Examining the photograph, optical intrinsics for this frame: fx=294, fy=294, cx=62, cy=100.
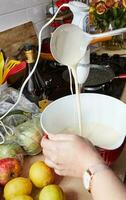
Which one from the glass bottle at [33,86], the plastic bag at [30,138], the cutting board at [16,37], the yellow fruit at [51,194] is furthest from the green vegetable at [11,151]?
the cutting board at [16,37]

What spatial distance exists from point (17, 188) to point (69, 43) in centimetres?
34

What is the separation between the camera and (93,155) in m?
0.57

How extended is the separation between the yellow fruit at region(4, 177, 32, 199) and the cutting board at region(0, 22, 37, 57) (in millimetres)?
649

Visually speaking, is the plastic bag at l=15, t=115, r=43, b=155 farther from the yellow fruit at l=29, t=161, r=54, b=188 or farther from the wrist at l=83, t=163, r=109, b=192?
the wrist at l=83, t=163, r=109, b=192

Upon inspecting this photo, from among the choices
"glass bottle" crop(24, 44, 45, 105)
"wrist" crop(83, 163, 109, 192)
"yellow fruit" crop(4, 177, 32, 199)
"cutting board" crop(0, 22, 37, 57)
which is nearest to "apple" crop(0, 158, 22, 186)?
"yellow fruit" crop(4, 177, 32, 199)

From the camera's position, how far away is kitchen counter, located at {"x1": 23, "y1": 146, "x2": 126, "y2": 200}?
64 cm

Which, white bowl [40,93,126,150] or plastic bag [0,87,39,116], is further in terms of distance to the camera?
plastic bag [0,87,39,116]

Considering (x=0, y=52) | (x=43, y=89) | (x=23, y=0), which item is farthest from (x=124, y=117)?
(x=23, y=0)

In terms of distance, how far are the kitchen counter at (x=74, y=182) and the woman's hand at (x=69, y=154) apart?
0.06m

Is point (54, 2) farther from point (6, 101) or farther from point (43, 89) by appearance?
point (6, 101)

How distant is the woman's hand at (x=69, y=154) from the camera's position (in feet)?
1.89

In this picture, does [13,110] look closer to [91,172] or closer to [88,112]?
[88,112]

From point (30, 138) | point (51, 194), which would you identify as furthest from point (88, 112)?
point (51, 194)

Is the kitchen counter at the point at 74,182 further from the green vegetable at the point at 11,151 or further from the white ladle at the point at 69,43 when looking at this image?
the white ladle at the point at 69,43
